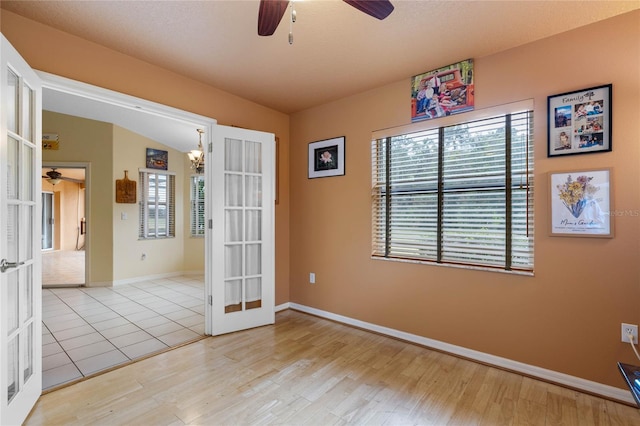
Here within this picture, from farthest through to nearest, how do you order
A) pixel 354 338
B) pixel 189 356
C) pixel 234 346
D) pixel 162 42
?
pixel 354 338
pixel 234 346
pixel 189 356
pixel 162 42

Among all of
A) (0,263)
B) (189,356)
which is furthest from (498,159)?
(0,263)

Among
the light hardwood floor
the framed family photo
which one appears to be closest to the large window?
the framed family photo

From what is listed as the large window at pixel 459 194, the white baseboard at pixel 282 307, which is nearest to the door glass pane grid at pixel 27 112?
the large window at pixel 459 194

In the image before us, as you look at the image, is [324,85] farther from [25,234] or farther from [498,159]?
[25,234]

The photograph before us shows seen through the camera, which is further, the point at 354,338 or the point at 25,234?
the point at 354,338

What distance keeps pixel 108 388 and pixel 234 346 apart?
94 centimetres

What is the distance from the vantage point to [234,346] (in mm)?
2664

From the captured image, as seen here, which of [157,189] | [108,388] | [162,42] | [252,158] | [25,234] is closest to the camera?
[25,234]

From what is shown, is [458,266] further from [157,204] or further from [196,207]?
[157,204]

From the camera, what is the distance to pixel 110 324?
10.5ft

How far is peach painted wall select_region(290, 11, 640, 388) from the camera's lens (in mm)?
1881

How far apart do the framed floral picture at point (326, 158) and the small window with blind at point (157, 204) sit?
3.67 meters

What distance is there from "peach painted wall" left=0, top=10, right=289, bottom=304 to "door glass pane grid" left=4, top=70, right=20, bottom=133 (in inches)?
18.8

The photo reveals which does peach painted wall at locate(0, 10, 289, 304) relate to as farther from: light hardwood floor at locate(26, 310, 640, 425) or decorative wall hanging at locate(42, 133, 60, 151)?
decorative wall hanging at locate(42, 133, 60, 151)
